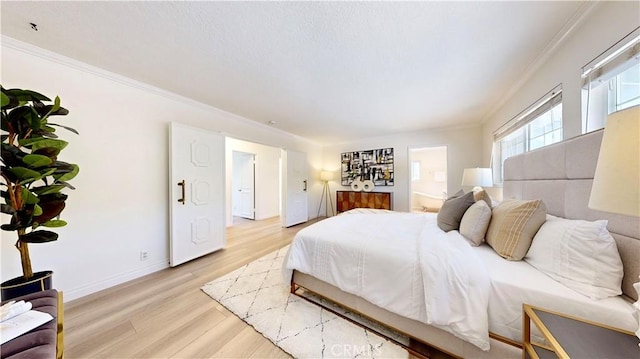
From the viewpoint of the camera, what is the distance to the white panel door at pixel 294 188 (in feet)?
15.1

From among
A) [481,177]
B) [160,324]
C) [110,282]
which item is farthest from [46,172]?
[481,177]

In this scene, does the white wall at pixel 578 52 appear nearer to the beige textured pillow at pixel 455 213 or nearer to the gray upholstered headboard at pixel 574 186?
the gray upholstered headboard at pixel 574 186

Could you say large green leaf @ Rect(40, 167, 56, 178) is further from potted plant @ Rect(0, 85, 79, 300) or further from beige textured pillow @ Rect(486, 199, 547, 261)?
beige textured pillow @ Rect(486, 199, 547, 261)

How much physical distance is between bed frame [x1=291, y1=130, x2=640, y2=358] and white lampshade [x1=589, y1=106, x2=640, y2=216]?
676mm

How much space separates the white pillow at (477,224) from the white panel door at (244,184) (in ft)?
16.3

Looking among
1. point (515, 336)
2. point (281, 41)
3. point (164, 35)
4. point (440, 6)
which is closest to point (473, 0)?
point (440, 6)

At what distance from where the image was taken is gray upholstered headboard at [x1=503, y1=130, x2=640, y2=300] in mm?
893

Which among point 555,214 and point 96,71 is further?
point 96,71

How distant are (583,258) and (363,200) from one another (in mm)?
4002

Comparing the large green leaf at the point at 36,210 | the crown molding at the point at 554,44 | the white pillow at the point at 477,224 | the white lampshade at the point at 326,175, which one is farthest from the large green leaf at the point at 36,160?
the white lampshade at the point at 326,175

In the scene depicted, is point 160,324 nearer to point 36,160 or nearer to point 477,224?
point 36,160

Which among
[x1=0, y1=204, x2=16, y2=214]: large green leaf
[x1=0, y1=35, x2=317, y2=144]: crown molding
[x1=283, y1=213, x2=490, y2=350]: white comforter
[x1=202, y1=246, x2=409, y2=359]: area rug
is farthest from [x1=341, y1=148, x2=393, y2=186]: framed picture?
[x1=0, y1=204, x2=16, y2=214]: large green leaf

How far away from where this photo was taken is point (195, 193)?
2.76 meters

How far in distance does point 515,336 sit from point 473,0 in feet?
6.44
